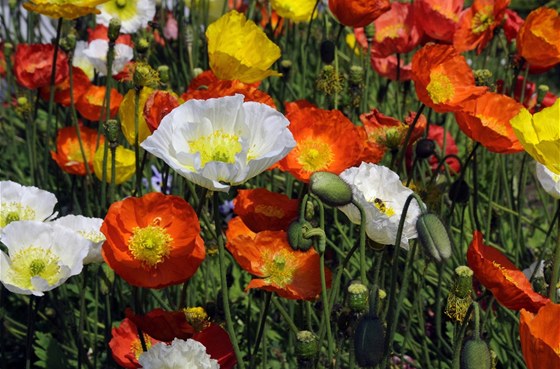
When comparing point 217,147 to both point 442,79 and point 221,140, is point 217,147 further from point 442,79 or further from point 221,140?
point 442,79

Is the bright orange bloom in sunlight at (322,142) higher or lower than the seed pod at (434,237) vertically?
lower

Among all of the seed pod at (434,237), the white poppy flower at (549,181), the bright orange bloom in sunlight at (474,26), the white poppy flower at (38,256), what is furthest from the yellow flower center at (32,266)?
the bright orange bloom in sunlight at (474,26)

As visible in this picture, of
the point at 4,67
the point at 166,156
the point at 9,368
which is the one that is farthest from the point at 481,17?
the point at 4,67

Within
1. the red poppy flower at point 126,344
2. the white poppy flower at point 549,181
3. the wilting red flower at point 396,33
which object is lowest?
the red poppy flower at point 126,344

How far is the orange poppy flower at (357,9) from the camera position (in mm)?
2016

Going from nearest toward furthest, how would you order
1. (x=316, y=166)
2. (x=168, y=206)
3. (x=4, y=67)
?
(x=168, y=206)
(x=316, y=166)
(x=4, y=67)

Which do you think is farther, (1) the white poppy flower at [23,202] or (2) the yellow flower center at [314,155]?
(2) the yellow flower center at [314,155]

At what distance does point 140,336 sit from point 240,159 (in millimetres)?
372

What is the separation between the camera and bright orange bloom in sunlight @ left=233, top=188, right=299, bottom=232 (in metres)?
1.55

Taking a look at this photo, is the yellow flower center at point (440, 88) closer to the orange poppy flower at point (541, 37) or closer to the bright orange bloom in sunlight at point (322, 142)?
the bright orange bloom in sunlight at point (322, 142)

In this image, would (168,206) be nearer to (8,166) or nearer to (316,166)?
(316,166)

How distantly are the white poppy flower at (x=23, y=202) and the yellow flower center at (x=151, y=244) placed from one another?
26cm

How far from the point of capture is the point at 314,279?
4.88 feet

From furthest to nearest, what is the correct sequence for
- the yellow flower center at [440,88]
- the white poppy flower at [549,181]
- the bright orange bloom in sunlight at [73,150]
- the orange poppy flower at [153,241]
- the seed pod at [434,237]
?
the bright orange bloom in sunlight at [73,150] < the yellow flower center at [440,88] < the white poppy flower at [549,181] < the orange poppy flower at [153,241] < the seed pod at [434,237]
